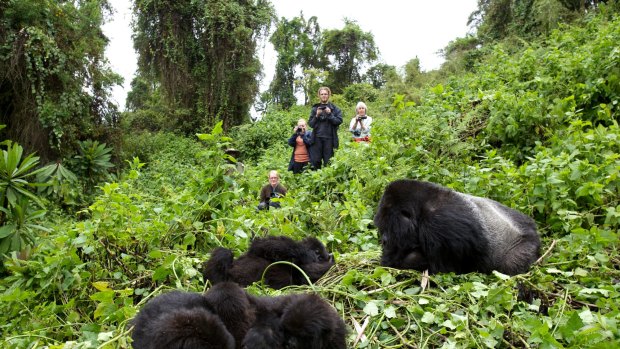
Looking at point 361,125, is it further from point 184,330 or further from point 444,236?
point 184,330

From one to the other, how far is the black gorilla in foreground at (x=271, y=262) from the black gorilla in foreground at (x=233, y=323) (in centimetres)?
65

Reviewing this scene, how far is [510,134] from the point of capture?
478cm

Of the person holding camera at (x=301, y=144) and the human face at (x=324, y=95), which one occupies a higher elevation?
the human face at (x=324, y=95)

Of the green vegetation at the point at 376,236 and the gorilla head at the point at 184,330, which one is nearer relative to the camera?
the gorilla head at the point at 184,330

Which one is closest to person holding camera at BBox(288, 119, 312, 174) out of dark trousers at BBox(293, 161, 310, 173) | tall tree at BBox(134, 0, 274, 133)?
dark trousers at BBox(293, 161, 310, 173)

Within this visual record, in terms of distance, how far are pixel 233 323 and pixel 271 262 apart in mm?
991

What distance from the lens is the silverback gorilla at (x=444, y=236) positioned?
2.59 m

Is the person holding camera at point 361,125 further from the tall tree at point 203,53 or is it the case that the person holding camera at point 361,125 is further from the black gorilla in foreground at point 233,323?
the tall tree at point 203,53

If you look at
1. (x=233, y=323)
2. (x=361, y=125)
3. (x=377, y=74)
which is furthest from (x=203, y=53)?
(x=233, y=323)

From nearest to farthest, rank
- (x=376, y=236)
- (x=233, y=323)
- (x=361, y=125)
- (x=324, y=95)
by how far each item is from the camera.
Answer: (x=233, y=323) → (x=376, y=236) → (x=361, y=125) → (x=324, y=95)

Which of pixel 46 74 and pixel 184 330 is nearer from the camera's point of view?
pixel 184 330

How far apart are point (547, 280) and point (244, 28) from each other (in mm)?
16073

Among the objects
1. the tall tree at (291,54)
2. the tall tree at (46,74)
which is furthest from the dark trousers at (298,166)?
the tall tree at (291,54)

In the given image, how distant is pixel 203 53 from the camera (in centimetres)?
1773
